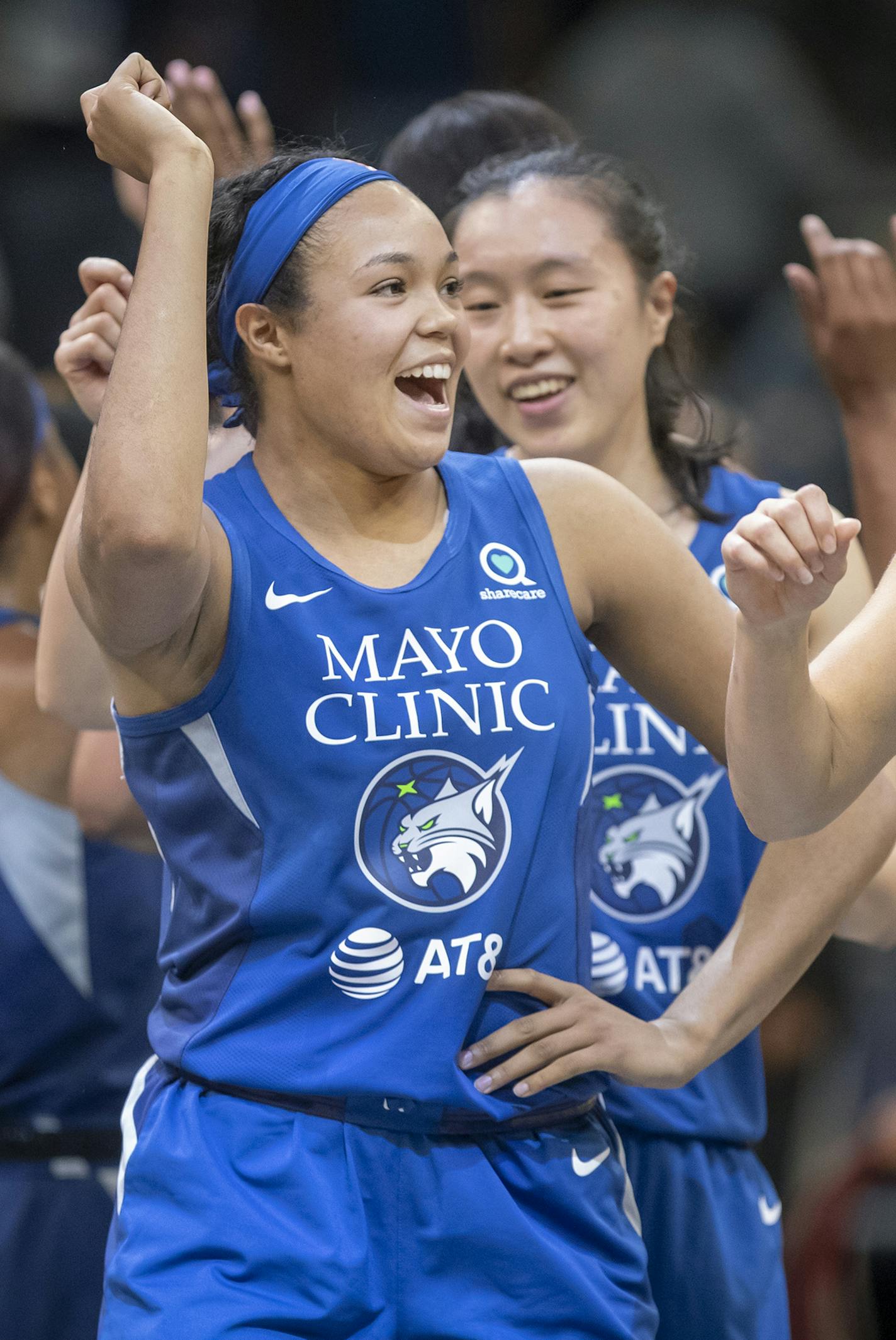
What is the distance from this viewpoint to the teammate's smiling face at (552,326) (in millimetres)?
2617

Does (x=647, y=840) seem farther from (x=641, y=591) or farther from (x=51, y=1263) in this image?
(x=51, y=1263)

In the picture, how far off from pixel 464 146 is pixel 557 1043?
1.72 meters

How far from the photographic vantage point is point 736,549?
1.56 metres

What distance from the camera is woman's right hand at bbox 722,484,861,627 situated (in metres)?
1.55

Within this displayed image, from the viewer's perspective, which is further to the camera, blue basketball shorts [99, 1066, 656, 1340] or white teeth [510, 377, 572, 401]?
white teeth [510, 377, 572, 401]

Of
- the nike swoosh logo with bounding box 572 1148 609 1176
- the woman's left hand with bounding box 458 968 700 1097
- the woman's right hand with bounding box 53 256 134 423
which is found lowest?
the nike swoosh logo with bounding box 572 1148 609 1176

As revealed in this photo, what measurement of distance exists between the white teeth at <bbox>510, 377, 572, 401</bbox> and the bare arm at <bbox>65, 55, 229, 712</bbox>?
91 cm

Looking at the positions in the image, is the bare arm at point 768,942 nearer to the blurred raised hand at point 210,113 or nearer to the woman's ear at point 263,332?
the woman's ear at point 263,332

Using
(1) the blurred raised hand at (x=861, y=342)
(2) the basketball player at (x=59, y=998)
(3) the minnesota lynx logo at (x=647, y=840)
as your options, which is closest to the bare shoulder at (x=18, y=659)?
(2) the basketball player at (x=59, y=998)

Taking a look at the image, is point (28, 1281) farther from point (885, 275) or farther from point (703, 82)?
point (703, 82)

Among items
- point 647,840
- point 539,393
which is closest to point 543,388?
point 539,393

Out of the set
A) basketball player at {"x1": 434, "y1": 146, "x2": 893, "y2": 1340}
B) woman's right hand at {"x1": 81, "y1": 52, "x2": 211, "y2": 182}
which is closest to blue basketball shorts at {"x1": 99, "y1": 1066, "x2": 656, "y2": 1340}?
basketball player at {"x1": 434, "y1": 146, "x2": 893, "y2": 1340}

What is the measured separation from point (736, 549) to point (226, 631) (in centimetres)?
56

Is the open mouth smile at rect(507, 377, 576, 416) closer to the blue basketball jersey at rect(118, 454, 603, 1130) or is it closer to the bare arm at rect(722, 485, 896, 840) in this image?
the blue basketball jersey at rect(118, 454, 603, 1130)
